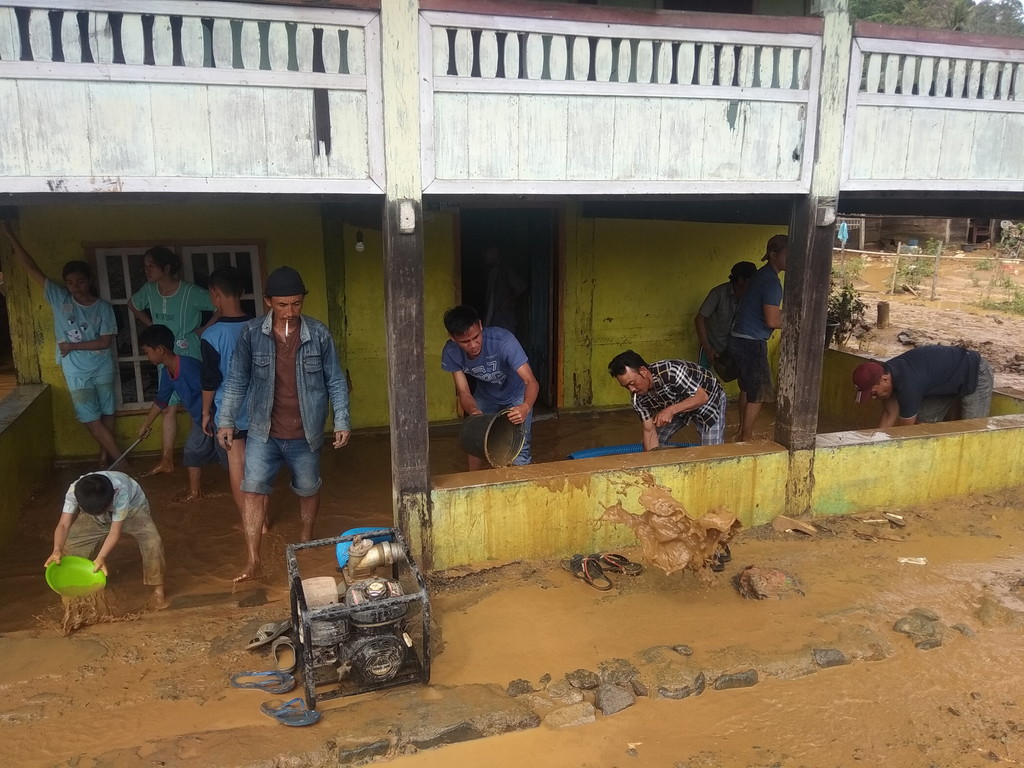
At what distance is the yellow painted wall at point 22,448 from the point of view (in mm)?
5530

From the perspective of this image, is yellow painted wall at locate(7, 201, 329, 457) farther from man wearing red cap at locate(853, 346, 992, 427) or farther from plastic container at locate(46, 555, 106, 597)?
man wearing red cap at locate(853, 346, 992, 427)

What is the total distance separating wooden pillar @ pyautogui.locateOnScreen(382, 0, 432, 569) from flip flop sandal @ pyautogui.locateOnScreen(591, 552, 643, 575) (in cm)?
109

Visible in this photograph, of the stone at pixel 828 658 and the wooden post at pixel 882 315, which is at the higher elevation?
the wooden post at pixel 882 315

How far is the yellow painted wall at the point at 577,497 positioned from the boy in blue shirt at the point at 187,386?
2308 mm

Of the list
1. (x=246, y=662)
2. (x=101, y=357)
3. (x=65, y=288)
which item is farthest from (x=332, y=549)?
(x=65, y=288)

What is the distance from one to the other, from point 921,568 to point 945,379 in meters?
2.12

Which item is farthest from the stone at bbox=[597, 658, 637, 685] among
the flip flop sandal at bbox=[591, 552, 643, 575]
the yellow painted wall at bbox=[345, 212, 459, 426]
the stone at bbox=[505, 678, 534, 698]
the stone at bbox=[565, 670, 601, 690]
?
the yellow painted wall at bbox=[345, 212, 459, 426]

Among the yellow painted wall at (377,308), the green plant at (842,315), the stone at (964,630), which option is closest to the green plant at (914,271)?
the green plant at (842,315)

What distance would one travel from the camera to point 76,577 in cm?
423

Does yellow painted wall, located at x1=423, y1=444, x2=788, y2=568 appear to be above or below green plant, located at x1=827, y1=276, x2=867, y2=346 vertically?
below

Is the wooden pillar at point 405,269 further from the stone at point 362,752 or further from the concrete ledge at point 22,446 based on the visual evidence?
the concrete ledge at point 22,446

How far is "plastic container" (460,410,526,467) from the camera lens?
4.89 m

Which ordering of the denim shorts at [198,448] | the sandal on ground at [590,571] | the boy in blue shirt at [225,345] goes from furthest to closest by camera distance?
the denim shorts at [198,448] < the boy in blue shirt at [225,345] < the sandal on ground at [590,571]

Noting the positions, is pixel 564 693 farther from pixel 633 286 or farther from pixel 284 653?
pixel 633 286
